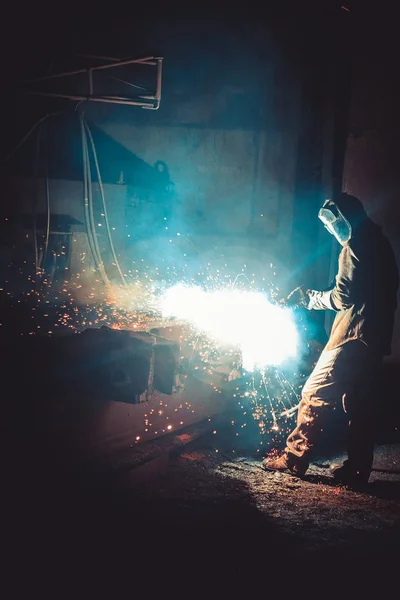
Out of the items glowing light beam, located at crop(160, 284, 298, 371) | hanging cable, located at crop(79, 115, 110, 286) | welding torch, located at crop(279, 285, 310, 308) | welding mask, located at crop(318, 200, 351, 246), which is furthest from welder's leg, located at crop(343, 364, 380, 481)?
hanging cable, located at crop(79, 115, 110, 286)

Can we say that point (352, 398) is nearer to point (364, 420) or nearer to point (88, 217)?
point (364, 420)

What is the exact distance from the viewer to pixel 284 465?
471cm

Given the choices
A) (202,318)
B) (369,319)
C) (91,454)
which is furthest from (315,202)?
(91,454)

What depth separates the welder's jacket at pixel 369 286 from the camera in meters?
4.36

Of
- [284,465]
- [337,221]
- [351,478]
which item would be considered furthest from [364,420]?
[337,221]

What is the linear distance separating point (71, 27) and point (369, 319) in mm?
8294

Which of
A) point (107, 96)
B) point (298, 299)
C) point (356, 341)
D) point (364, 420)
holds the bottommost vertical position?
point (364, 420)

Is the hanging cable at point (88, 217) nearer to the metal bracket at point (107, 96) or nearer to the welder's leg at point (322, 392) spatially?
the metal bracket at point (107, 96)

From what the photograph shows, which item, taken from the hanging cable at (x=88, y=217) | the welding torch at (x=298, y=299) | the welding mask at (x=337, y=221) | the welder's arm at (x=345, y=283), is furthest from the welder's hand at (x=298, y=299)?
the hanging cable at (x=88, y=217)

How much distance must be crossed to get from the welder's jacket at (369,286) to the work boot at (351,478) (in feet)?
3.62

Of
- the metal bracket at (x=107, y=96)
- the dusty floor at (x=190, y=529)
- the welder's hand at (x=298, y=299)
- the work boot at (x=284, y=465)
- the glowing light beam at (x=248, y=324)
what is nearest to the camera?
the dusty floor at (x=190, y=529)

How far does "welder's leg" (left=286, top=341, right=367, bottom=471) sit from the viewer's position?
4.47m

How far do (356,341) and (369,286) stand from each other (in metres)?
0.51

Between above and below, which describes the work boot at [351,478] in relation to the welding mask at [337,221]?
below
